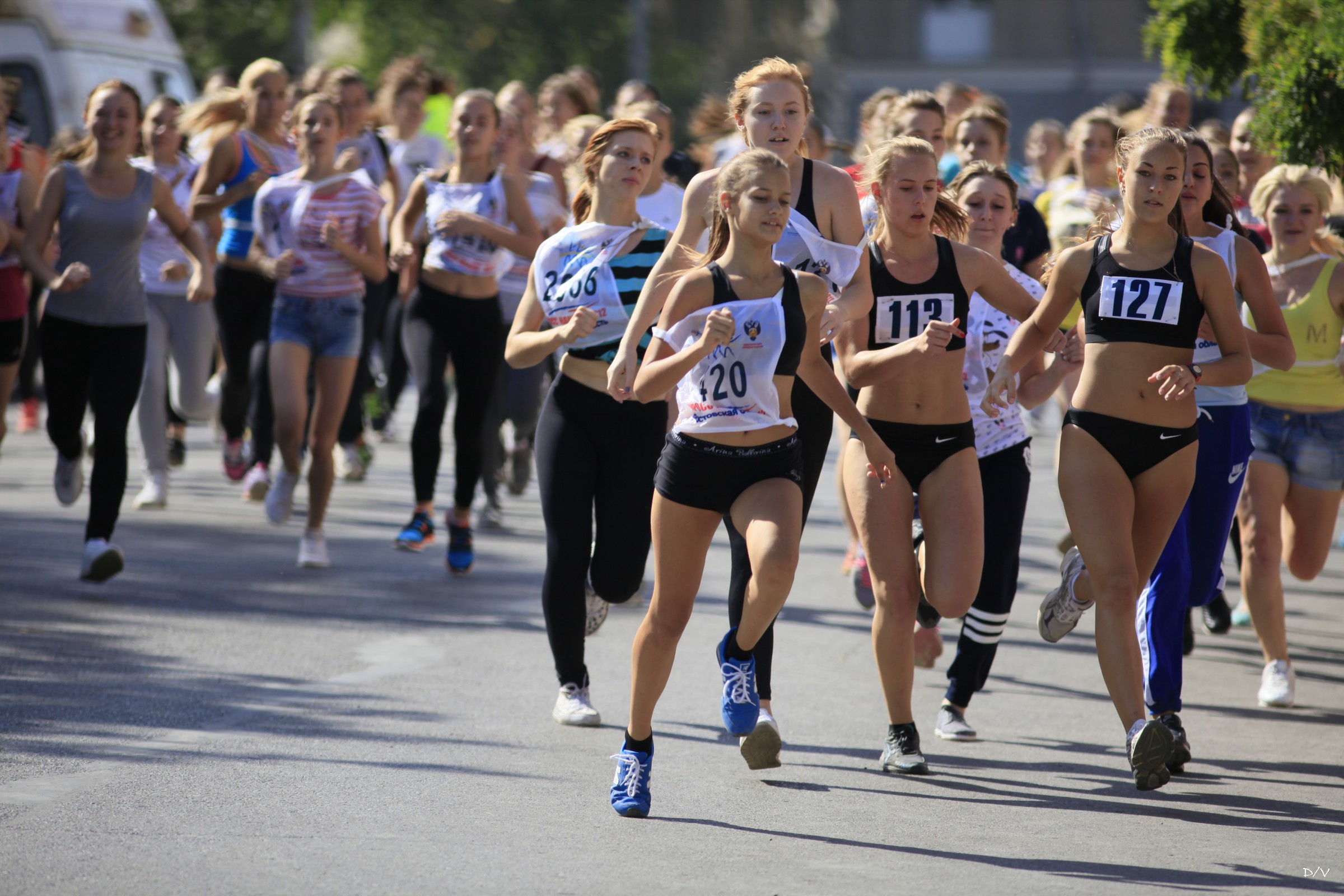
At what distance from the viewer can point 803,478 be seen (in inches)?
234

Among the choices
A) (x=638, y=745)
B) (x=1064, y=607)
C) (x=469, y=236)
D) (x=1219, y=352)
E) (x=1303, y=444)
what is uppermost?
(x=469, y=236)

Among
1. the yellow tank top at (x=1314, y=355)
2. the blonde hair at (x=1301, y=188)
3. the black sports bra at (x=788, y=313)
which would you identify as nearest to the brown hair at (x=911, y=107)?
the blonde hair at (x=1301, y=188)

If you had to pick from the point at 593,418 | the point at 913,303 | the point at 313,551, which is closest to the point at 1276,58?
the point at 913,303

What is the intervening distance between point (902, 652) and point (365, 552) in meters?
4.65

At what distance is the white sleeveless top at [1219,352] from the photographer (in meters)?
6.05

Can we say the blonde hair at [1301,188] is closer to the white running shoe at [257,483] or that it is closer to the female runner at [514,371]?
the female runner at [514,371]

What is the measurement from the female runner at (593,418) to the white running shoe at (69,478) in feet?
12.2

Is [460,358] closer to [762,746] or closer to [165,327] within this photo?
[165,327]

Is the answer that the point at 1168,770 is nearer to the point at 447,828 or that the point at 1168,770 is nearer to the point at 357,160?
the point at 447,828

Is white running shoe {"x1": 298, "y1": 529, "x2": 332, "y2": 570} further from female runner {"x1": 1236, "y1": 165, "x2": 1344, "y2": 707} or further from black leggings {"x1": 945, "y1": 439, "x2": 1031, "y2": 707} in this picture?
female runner {"x1": 1236, "y1": 165, "x2": 1344, "y2": 707}

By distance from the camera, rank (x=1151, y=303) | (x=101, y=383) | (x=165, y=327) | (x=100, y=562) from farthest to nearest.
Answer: (x=165, y=327) < (x=101, y=383) < (x=100, y=562) < (x=1151, y=303)

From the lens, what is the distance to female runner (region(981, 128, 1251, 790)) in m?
5.63

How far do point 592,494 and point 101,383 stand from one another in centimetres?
339

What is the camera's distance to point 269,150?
35.3ft
